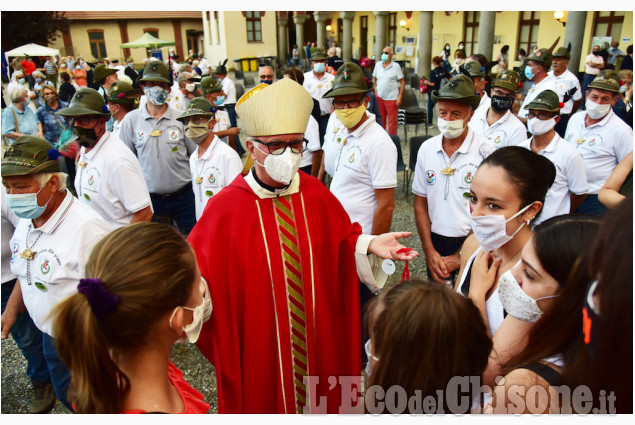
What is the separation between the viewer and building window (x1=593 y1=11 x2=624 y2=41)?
15.2 meters

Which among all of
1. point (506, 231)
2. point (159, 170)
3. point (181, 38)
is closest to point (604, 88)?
point (506, 231)

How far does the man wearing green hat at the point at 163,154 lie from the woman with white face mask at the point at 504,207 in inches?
127

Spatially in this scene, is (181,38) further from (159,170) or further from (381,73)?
(159,170)

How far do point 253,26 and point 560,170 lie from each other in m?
30.0

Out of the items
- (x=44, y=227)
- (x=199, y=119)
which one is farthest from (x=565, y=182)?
(x=44, y=227)

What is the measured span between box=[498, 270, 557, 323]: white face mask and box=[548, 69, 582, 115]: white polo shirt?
6.03m

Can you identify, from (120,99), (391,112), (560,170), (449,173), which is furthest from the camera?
(391,112)

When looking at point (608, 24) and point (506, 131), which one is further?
point (608, 24)

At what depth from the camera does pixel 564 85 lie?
6.56m

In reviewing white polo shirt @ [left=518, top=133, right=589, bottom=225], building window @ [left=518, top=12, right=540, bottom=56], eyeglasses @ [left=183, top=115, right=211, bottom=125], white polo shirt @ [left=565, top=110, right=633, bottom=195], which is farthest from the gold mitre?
building window @ [left=518, top=12, right=540, bottom=56]

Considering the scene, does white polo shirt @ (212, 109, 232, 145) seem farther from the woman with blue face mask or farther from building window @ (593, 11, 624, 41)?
building window @ (593, 11, 624, 41)

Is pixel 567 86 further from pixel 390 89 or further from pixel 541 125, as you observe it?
pixel 541 125

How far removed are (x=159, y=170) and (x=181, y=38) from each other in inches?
1495

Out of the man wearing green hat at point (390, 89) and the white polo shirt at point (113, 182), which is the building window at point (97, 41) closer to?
the man wearing green hat at point (390, 89)
